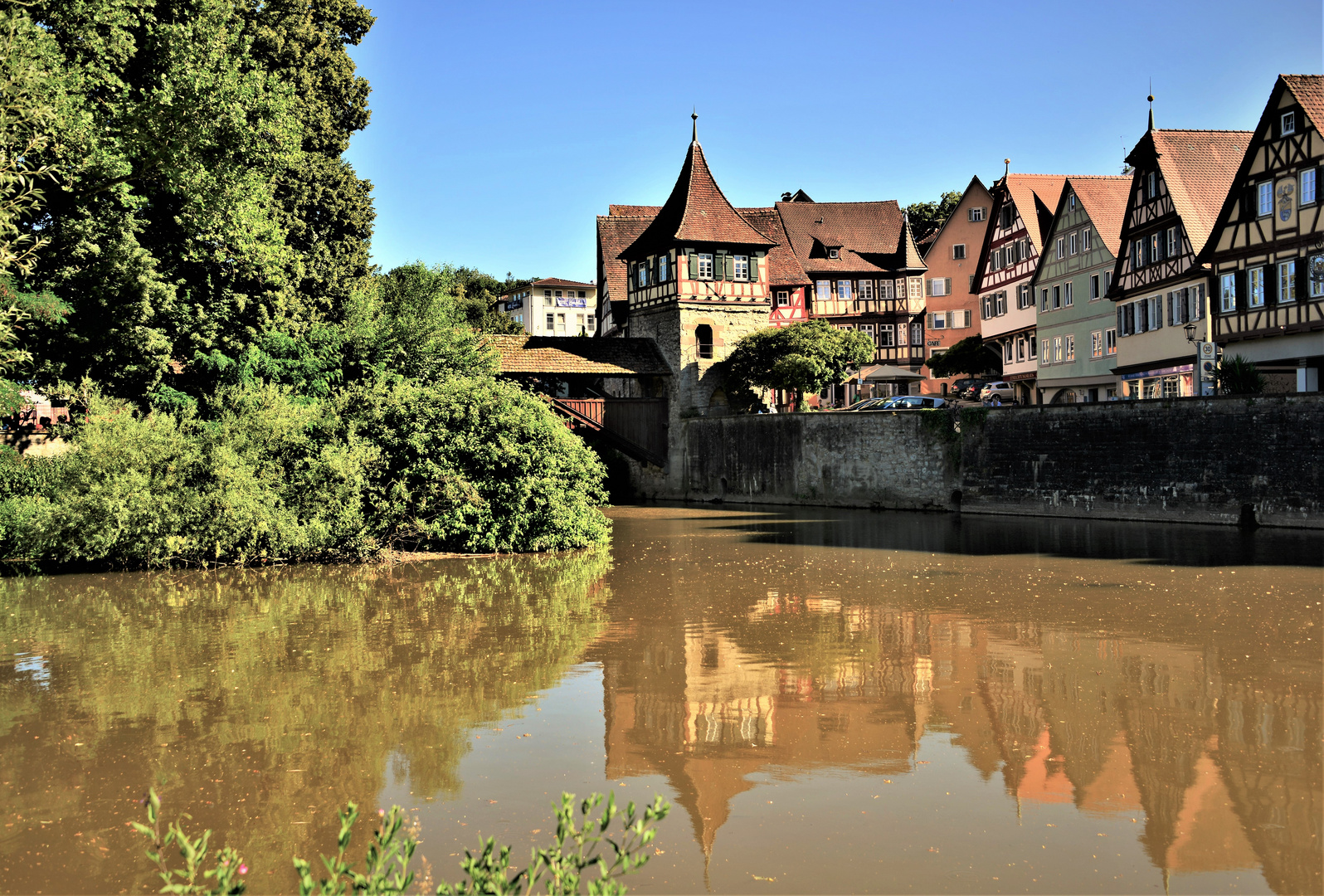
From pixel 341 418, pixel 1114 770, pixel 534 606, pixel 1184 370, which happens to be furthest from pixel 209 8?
pixel 1184 370

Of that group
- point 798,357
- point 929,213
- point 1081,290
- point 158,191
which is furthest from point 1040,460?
point 929,213

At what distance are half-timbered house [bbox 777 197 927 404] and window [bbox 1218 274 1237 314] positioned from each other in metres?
25.5

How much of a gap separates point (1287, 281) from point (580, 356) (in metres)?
23.5

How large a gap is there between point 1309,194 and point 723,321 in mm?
20697

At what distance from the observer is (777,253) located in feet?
167

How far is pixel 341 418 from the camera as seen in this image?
2411 centimetres

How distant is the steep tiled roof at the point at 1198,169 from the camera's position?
34625 mm

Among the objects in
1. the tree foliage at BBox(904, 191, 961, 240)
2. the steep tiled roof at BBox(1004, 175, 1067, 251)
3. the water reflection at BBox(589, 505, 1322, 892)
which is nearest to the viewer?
the water reflection at BBox(589, 505, 1322, 892)

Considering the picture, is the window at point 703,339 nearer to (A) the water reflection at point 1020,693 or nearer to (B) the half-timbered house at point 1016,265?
(B) the half-timbered house at point 1016,265

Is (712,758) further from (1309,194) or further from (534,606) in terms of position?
(1309,194)

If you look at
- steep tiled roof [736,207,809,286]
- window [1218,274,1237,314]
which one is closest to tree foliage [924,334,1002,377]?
steep tiled roof [736,207,809,286]

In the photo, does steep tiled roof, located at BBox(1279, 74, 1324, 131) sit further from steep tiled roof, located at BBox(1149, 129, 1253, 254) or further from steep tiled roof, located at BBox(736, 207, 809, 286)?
steep tiled roof, located at BBox(736, 207, 809, 286)

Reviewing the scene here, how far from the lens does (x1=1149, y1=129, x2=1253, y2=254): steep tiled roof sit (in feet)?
114

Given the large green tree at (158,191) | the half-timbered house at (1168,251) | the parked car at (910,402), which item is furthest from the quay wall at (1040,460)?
the large green tree at (158,191)
